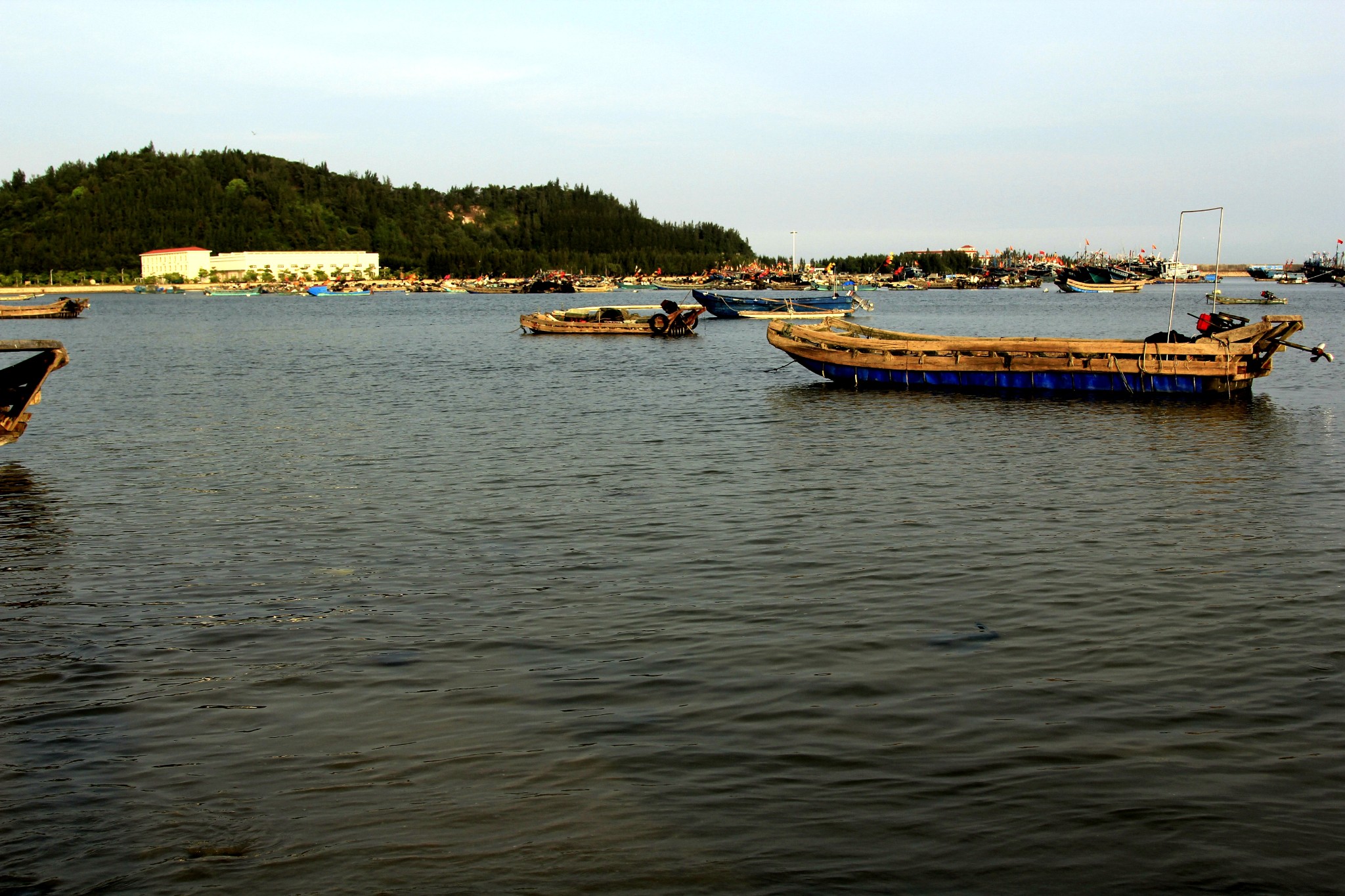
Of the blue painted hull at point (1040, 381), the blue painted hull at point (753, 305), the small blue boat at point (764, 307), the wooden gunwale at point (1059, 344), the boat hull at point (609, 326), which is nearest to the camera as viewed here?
the wooden gunwale at point (1059, 344)

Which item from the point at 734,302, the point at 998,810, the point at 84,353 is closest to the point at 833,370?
the point at 998,810

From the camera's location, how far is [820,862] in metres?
6.71

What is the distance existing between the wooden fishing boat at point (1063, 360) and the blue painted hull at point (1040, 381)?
2 centimetres

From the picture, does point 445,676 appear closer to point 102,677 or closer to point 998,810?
point 102,677

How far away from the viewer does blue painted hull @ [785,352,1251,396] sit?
32.8m

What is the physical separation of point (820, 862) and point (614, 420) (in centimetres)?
2431

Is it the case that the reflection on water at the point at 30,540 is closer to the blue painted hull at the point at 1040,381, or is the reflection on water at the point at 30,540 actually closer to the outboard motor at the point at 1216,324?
the blue painted hull at the point at 1040,381

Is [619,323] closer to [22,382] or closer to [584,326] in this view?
[584,326]

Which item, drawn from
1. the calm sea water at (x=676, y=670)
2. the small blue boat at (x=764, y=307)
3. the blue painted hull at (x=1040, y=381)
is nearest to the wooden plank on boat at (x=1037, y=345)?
the blue painted hull at (x=1040, y=381)

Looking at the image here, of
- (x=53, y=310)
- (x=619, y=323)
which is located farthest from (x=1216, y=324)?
(x=53, y=310)

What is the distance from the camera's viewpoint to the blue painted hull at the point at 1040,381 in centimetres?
3278

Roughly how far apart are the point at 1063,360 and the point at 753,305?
61.7 metres

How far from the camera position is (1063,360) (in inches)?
1328

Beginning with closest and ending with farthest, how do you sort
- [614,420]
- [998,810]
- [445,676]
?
[998,810] < [445,676] < [614,420]
